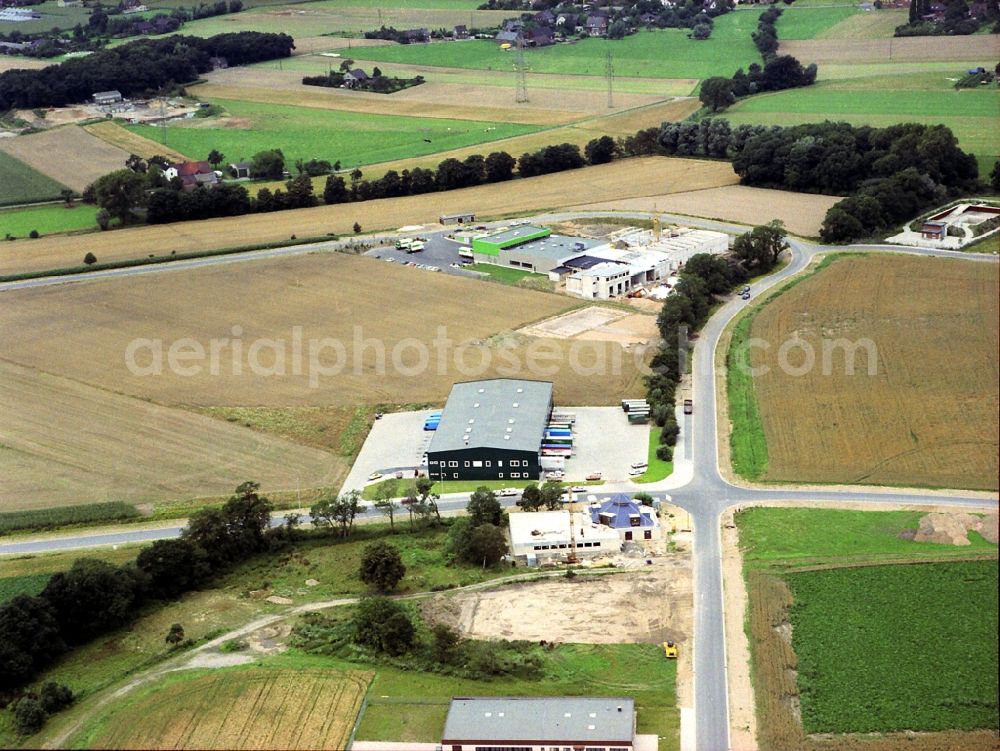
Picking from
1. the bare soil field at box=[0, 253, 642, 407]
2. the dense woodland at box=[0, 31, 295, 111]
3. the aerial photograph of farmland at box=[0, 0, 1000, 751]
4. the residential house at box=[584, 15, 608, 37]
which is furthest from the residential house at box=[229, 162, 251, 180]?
the residential house at box=[584, 15, 608, 37]

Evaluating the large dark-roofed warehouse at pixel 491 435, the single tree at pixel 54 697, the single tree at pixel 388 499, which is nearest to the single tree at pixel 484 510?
the single tree at pixel 388 499

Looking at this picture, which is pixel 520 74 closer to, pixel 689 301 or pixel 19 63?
pixel 19 63

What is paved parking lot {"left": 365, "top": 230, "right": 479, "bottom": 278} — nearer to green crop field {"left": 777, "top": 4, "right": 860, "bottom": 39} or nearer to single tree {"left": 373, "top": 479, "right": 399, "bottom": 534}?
single tree {"left": 373, "top": 479, "right": 399, "bottom": 534}

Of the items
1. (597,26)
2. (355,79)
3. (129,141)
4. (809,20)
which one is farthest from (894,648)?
(597,26)

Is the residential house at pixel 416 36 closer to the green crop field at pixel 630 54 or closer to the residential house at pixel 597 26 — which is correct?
the green crop field at pixel 630 54

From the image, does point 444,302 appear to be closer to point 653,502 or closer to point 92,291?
point 92,291

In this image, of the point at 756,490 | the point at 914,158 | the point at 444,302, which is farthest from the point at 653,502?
the point at 914,158

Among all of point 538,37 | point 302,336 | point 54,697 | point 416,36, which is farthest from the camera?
point 416,36
